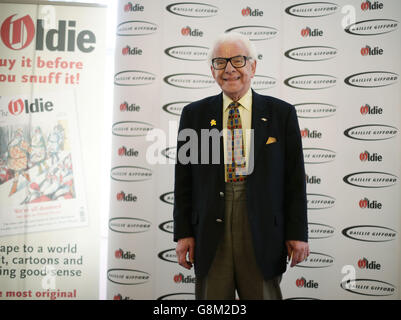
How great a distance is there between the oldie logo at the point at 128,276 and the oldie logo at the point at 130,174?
0.83m

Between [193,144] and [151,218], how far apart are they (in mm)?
1343

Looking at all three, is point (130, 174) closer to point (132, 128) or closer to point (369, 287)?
point (132, 128)

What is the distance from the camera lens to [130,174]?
2969 mm

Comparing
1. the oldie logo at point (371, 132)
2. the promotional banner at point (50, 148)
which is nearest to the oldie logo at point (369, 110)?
the oldie logo at point (371, 132)

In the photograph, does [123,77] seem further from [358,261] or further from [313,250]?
[358,261]

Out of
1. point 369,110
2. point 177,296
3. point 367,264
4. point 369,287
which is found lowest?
point 177,296

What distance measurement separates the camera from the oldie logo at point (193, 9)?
2.96 m

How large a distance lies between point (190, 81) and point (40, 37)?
1461mm

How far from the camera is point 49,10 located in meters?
3.01

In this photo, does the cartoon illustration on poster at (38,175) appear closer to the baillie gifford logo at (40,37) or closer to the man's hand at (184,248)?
the baillie gifford logo at (40,37)

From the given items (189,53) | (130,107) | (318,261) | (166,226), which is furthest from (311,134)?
(130,107)

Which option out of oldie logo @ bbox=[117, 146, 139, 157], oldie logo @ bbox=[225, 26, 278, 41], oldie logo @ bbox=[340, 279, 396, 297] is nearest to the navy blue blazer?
oldie logo @ bbox=[117, 146, 139, 157]
